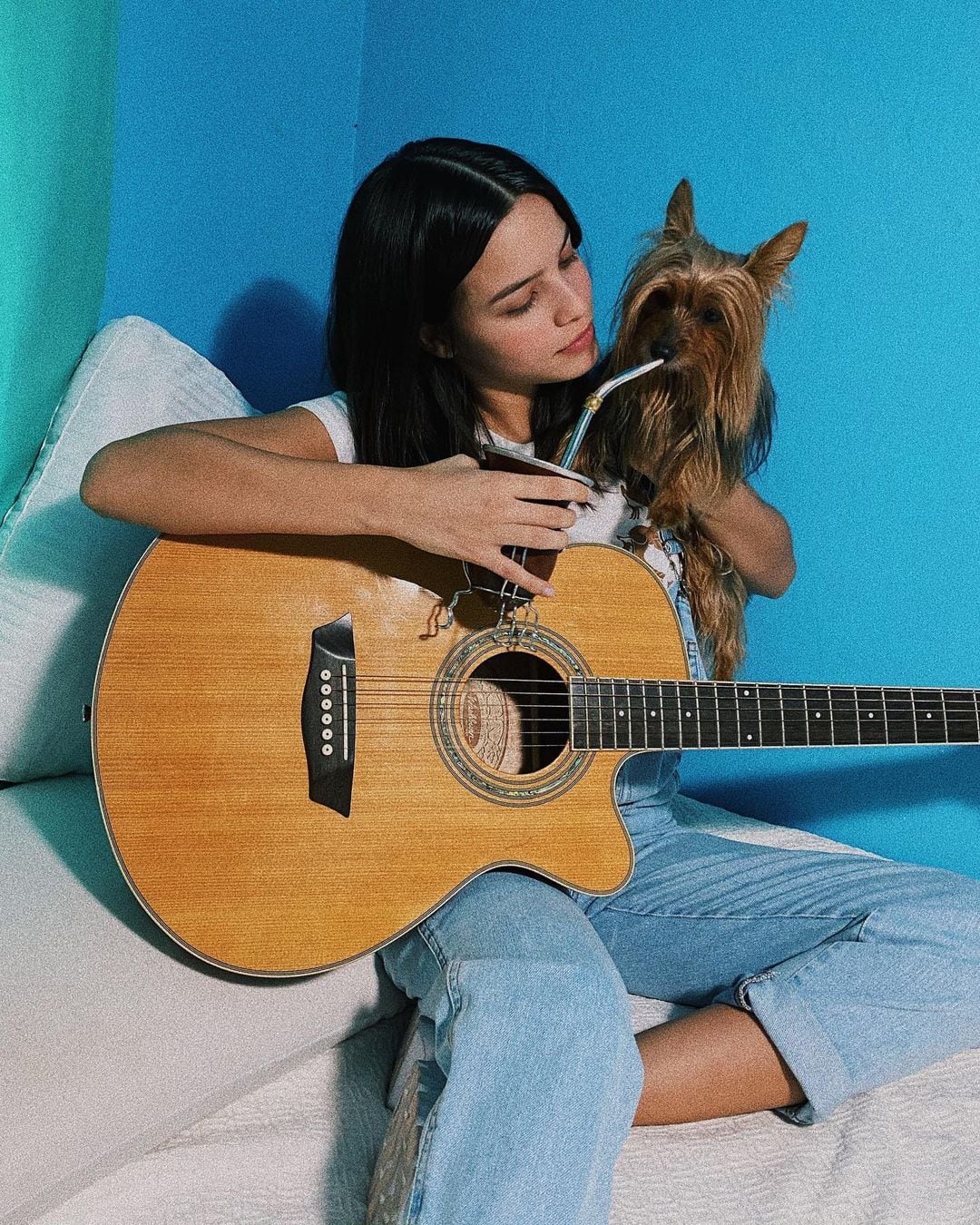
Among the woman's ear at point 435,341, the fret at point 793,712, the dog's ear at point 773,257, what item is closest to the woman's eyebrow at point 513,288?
the woman's ear at point 435,341

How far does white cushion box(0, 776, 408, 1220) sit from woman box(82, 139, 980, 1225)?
0.13 metres

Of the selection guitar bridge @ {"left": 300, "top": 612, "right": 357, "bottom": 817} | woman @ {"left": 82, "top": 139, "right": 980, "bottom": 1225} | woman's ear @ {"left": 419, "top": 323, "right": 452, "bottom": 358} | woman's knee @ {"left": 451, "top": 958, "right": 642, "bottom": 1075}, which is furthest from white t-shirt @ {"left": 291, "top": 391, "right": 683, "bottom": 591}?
woman's knee @ {"left": 451, "top": 958, "right": 642, "bottom": 1075}

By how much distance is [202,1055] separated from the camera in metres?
1.06

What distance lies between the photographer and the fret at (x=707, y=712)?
1.28 m

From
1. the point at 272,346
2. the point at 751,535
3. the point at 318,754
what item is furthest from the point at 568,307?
the point at 272,346

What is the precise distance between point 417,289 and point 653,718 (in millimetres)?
606

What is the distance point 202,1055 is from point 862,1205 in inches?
25.9

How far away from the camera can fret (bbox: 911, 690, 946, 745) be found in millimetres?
1388

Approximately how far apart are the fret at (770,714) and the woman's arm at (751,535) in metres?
0.25

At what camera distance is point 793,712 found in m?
1.31

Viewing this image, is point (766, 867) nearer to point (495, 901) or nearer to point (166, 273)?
point (495, 901)

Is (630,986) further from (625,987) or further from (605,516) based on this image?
(605,516)

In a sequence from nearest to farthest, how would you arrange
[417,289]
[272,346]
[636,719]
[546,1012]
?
[546,1012]
[636,719]
[417,289]
[272,346]

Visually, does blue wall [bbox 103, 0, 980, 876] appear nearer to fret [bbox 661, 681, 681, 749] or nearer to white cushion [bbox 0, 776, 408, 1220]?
fret [bbox 661, 681, 681, 749]
